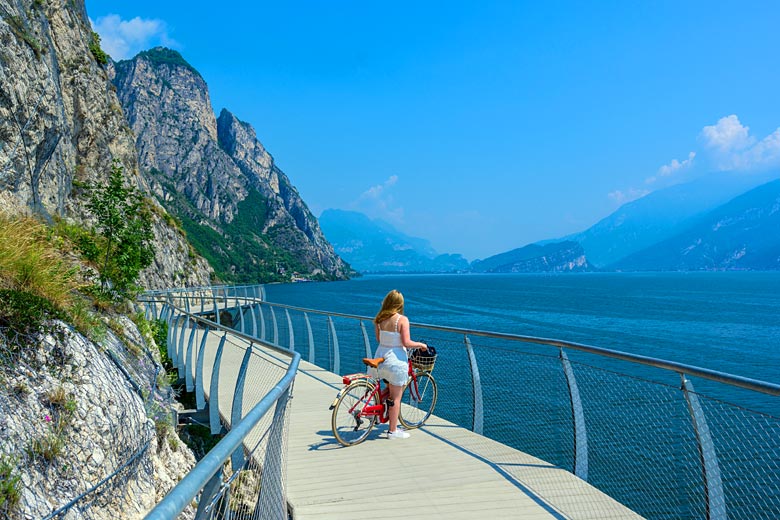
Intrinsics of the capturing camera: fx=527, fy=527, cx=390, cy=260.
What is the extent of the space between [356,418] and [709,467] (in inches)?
139

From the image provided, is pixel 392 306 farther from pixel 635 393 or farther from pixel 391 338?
pixel 635 393

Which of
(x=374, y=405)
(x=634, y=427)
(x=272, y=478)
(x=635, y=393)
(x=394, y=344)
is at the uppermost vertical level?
(x=394, y=344)

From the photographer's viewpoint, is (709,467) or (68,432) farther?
(68,432)

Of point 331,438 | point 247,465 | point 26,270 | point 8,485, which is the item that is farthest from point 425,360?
point 26,270

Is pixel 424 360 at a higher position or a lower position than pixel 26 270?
lower

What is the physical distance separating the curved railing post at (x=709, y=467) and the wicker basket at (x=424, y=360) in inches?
131

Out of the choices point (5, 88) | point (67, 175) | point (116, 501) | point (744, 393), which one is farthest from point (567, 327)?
point (116, 501)

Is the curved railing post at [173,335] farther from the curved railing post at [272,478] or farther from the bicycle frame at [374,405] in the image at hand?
the curved railing post at [272,478]

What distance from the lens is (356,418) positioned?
19.5ft

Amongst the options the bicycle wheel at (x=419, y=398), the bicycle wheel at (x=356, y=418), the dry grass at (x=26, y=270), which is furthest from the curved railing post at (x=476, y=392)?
the dry grass at (x=26, y=270)

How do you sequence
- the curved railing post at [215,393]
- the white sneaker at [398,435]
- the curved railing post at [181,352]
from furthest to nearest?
the curved railing post at [181,352] < the curved railing post at [215,393] < the white sneaker at [398,435]

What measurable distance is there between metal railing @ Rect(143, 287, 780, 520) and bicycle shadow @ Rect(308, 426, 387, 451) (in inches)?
45.7

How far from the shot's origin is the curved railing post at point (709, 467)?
3.41 metres

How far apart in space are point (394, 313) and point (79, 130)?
→ 35.2m
